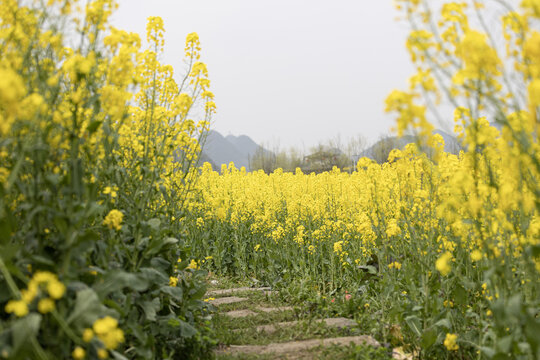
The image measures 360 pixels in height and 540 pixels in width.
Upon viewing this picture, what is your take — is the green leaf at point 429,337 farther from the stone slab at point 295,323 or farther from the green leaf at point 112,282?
the green leaf at point 112,282

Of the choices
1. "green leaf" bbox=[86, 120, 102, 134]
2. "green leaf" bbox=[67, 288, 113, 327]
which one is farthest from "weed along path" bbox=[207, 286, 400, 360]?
"green leaf" bbox=[86, 120, 102, 134]

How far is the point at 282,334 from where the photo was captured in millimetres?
3430

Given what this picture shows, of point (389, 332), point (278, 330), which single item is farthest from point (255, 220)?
point (389, 332)

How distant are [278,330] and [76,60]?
9.13 feet

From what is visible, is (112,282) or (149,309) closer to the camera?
(112,282)

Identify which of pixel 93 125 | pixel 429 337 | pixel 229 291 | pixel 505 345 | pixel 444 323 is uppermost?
pixel 93 125

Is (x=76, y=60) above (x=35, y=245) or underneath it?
above

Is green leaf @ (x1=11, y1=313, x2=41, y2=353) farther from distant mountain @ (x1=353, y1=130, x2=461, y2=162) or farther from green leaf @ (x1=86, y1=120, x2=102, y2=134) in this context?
distant mountain @ (x1=353, y1=130, x2=461, y2=162)

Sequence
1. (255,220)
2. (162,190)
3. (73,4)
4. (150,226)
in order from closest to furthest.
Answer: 1. (73,4)
2. (150,226)
3. (162,190)
4. (255,220)

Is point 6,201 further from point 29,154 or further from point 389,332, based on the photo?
point 389,332

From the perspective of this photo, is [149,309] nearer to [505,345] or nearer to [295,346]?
[295,346]

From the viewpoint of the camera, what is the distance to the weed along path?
290 centimetres

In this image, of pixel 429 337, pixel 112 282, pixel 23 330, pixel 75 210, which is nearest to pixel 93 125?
pixel 75 210

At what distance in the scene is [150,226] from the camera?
2.60m
